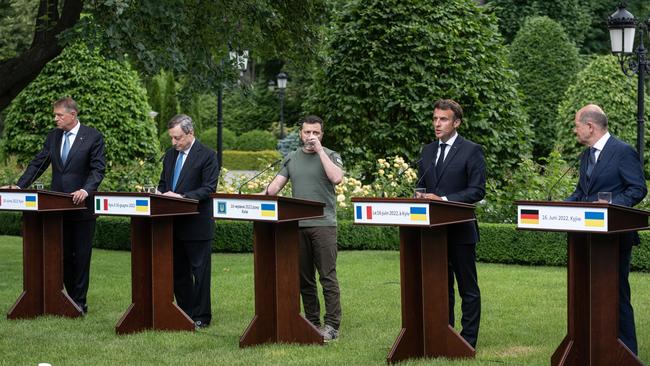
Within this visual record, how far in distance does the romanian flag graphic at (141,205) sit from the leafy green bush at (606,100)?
1948 cm

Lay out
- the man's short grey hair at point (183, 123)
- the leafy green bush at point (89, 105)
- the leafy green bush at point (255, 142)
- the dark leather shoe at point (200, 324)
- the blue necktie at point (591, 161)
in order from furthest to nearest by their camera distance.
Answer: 1. the leafy green bush at point (255, 142)
2. the leafy green bush at point (89, 105)
3. the dark leather shoe at point (200, 324)
4. the man's short grey hair at point (183, 123)
5. the blue necktie at point (591, 161)

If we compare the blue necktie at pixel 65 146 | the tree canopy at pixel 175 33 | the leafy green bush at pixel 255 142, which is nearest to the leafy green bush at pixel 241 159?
the leafy green bush at pixel 255 142

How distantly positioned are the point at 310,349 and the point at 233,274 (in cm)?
535

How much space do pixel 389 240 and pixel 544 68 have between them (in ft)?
68.8

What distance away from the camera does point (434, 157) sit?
838 centimetres

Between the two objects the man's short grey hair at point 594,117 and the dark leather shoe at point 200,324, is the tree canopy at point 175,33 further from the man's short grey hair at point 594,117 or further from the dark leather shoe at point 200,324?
the man's short grey hair at point 594,117

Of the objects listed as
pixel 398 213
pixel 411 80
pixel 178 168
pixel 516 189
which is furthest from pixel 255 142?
pixel 398 213

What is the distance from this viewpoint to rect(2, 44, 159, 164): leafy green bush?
20969mm

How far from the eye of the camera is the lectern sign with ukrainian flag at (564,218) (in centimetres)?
685

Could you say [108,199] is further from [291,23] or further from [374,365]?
[291,23]

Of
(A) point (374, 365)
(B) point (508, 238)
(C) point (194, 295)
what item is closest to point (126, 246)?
(B) point (508, 238)

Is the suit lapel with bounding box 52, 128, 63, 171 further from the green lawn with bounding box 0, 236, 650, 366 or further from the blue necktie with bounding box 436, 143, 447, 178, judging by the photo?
the blue necktie with bounding box 436, 143, 447, 178

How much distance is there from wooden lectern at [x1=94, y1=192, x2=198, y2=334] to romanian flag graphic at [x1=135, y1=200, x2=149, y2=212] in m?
0.12

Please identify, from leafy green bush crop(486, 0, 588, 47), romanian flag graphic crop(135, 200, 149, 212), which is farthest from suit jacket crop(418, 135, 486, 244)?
leafy green bush crop(486, 0, 588, 47)
